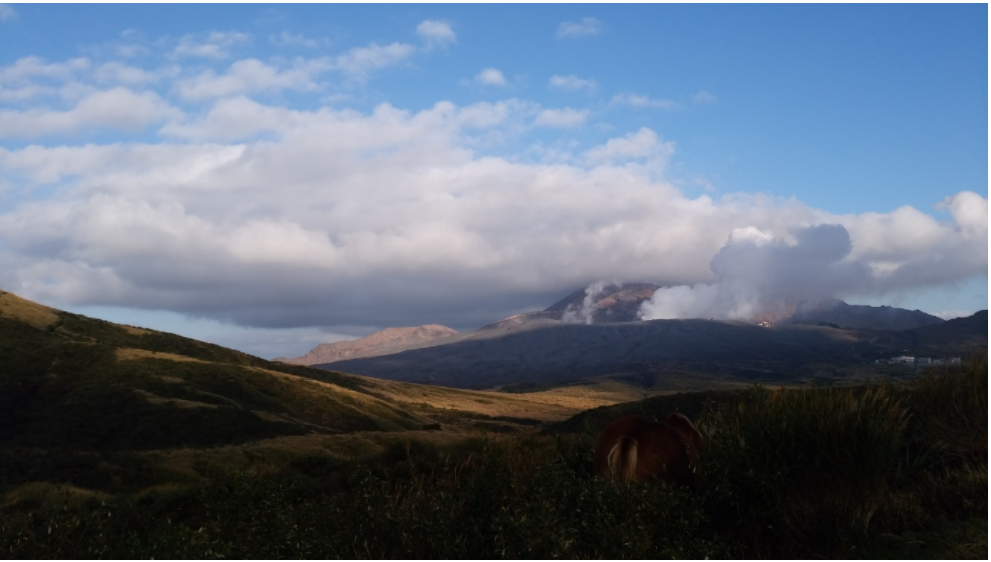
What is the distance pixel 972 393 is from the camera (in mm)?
9883

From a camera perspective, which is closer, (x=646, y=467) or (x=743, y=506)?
(x=743, y=506)

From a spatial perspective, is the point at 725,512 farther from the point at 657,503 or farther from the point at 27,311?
the point at 27,311

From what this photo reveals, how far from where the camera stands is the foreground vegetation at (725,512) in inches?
310

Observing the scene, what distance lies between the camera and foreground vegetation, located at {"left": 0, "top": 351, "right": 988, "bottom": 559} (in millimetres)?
7871

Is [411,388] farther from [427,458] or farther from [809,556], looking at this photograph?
[809,556]

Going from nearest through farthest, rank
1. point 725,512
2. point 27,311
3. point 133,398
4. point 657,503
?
point 657,503
point 725,512
point 133,398
point 27,311

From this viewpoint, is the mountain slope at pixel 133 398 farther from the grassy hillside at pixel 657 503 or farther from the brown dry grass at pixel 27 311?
the grassy hillside at pixel 657 503

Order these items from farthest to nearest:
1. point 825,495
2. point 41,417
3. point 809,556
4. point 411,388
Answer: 1. point 411,388
2. point 41,417
3. point 825,495
4. point 809,556

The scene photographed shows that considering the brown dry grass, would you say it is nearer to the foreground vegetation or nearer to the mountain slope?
the mountain slope

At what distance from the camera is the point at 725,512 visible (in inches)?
352

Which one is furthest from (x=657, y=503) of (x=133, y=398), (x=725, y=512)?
(x=133, y=398)

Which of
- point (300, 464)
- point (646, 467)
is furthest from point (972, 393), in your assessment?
point (300, 464)

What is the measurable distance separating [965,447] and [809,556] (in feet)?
11.8

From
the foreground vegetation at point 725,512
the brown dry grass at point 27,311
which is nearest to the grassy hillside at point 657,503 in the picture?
the foreground vegetation at point 725,512
